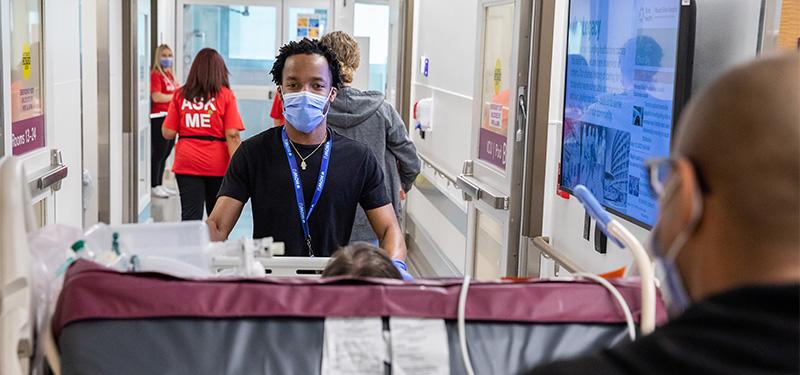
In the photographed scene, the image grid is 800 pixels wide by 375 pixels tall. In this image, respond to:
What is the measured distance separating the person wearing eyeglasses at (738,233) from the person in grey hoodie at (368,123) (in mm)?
2993

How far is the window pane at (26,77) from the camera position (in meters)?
3.65

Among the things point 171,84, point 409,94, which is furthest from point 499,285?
point 171,84

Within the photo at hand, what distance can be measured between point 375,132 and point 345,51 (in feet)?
1.14

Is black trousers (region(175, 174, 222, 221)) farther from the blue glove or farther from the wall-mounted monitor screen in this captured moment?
the blue glove

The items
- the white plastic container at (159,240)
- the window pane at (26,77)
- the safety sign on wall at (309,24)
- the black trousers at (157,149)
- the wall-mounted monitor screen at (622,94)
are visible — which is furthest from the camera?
the safety sign on wall at (309,24)

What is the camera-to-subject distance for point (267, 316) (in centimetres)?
155

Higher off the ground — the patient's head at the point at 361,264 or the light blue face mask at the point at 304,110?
the light blue face mask at the point at 304,110

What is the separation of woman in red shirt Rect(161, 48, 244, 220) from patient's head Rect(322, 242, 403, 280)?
405 cm

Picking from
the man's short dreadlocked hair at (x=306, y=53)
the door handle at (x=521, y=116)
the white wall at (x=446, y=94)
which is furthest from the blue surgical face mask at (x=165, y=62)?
the man's short dreadlocked hair at (x=306, y=53)

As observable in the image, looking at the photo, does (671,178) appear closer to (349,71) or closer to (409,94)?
(349,71)

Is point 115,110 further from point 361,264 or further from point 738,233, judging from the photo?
point 738,233

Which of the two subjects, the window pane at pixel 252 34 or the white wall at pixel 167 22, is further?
the window pane at pixel 252 34

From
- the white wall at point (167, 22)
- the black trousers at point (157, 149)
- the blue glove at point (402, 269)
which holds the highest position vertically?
the white wall at point (167, 22)

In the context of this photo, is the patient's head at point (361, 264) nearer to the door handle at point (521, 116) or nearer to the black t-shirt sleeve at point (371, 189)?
the black t-shirt sleeve at point (371, 189)
